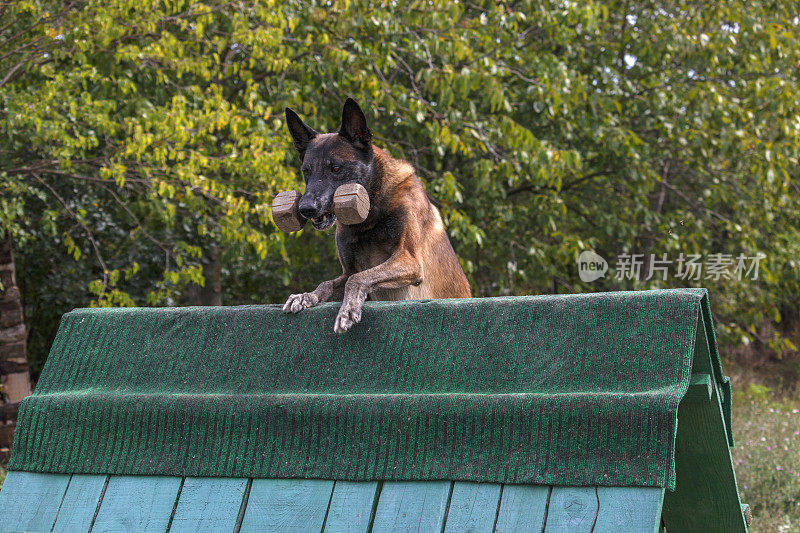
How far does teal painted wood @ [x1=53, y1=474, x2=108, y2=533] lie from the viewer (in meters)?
2.74

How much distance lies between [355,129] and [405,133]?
6.72 metres

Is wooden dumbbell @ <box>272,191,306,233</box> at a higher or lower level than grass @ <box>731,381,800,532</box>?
higher

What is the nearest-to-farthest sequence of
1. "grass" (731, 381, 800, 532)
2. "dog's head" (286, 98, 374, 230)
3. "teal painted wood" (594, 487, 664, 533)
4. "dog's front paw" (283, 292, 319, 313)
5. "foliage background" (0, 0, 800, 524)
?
"teal painted wood" (594, 487, 664, 533) → "dog's front paw" (283, 292, 319, 313) → "dog's head" (286, 98, 374, 230) → "grass" (731, 381, 800, 532) → "foliage background" (0, 0, 800, 524)

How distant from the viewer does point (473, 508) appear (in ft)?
7.75

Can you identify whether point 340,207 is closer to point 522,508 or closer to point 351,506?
point 351,506

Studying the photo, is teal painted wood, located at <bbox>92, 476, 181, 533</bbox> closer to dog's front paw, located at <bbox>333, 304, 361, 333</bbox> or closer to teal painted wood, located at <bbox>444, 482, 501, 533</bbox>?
dog's front paw, located at <bbox>333, 304, 361, 333</bbox>

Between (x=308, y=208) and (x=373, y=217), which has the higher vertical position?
(x=308, y=208)

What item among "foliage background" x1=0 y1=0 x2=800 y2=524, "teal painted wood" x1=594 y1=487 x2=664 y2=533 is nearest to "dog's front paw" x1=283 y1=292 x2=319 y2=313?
"teal painted wood" x1=594 y1=487 x2=664 y2=533

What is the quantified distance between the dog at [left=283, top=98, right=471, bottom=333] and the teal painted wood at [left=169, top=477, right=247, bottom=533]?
944 mm

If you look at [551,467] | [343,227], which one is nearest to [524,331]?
[551,467]

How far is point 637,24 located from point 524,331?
9924mm

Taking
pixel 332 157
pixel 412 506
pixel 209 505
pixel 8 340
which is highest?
pixel 332 157

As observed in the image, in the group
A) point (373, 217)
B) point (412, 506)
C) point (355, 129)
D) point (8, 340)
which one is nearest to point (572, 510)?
point (412, 506)

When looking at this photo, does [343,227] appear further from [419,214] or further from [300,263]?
[300,263]
